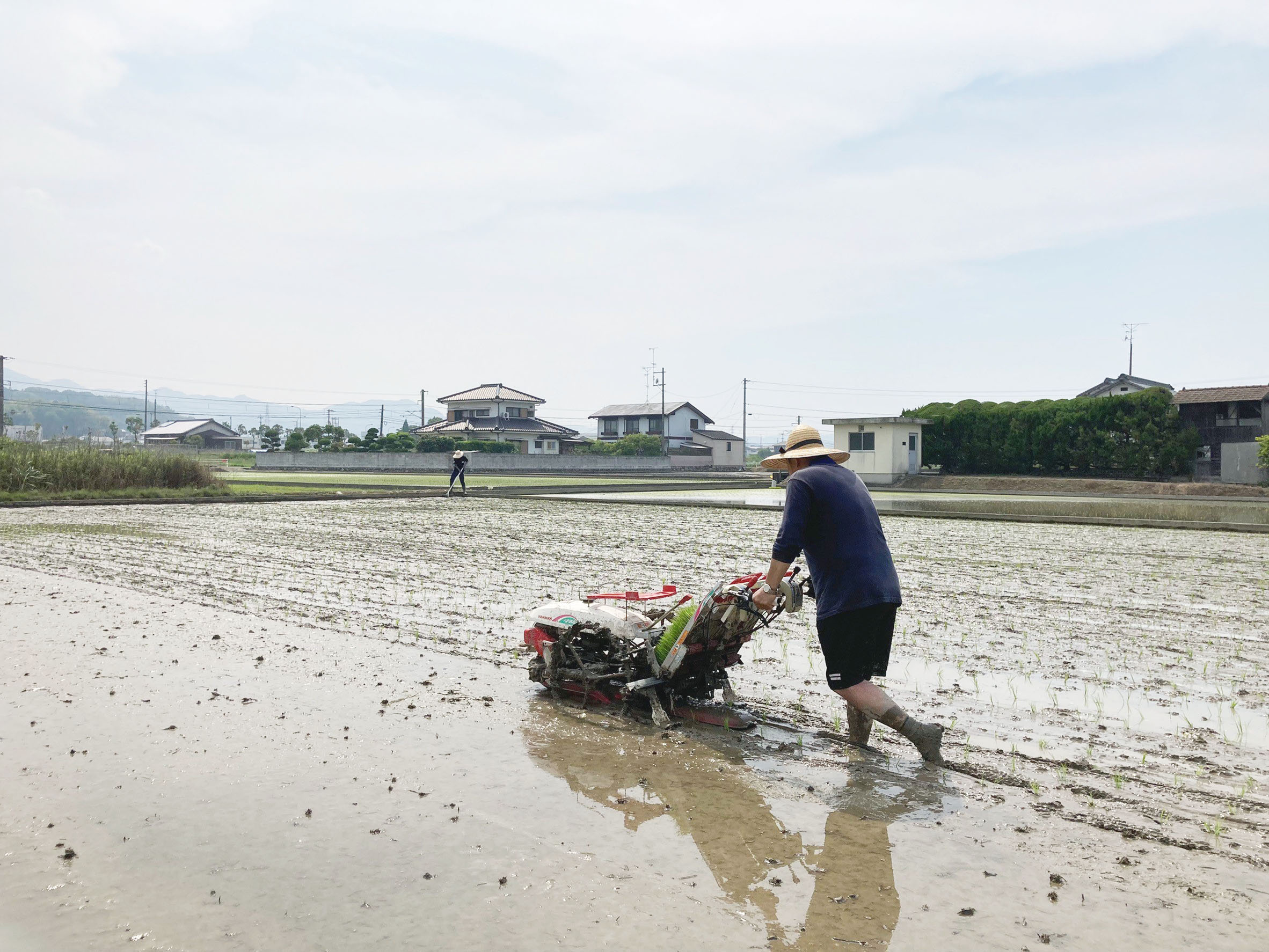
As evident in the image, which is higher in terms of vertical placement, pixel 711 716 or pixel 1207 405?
pixel 1207 405

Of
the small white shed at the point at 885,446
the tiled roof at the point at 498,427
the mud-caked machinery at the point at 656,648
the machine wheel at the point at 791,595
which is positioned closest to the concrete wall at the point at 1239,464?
the small white shed at the point at 885,446

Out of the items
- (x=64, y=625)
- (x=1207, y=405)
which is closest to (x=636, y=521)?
(x=64, y=625)

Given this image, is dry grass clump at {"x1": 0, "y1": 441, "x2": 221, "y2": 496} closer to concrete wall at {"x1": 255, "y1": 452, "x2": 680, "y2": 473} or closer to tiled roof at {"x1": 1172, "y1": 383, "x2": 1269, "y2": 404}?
concrete wall at {"x1": 255, "y1": 452, "x2": 680, "y2": 473}

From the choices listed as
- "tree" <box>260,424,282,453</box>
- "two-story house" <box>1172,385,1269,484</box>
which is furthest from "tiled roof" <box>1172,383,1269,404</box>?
"tree" <box>260,424,282,453</box>

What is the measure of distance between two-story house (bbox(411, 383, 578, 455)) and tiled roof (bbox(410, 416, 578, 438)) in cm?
4

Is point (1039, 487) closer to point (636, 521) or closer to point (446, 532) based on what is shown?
point (636, 521)

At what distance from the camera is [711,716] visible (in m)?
5.65

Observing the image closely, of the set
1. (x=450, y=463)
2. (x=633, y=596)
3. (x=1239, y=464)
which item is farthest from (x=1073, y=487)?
(x=633, y=596)

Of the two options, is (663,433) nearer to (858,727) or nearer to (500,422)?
(500,422)

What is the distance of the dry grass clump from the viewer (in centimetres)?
2603

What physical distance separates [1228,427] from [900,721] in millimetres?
44741

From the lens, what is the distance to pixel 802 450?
517 centimetres

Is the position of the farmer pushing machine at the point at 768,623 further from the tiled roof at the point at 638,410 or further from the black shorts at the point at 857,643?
the tiled roof at the point at 638,410

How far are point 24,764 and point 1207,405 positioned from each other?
1890 inches
